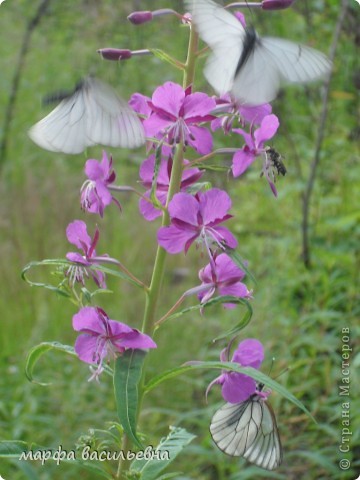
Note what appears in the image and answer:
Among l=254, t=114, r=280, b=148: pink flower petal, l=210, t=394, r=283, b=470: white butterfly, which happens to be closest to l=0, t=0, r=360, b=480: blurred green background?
l=254, t=114, r=280, b=148: pink flower petal

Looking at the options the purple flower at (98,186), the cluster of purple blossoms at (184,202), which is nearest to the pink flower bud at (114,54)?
Answer: the cluster of purple blossoms at (184,202)

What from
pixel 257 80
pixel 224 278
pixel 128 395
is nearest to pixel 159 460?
pixel 128 395

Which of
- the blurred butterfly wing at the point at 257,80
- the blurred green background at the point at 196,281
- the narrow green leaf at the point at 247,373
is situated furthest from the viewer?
the blurred green background at the point at 196,281

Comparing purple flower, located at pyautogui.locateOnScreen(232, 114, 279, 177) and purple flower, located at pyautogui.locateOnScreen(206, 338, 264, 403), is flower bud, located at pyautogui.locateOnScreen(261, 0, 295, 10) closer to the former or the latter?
purple flower, located at pyautogui.locateOnScreen(232, 114, 279, 177)

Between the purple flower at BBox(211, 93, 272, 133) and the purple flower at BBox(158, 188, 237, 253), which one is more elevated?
the purple flower at BBox(211, 93, 272, 133)

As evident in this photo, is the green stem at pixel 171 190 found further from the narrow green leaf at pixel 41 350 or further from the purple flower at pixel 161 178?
the narrow green leaf at pixel 41 350

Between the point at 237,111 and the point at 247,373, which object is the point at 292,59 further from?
the point at 247,373
